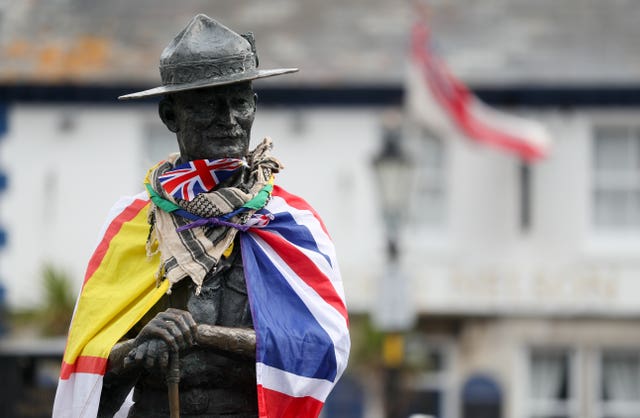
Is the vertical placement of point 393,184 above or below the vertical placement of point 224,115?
above

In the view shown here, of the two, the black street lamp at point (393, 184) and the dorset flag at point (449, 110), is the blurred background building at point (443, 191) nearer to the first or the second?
the dorset flag at point (449, 110)

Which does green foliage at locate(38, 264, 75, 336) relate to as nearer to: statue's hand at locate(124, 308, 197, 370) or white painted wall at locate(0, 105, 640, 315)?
white painted wall at locate(0, 105, 640, 315)

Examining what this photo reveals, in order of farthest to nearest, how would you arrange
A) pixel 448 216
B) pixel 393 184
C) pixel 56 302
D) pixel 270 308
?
pixel 448 216
pixel 56 302
pixel 393 184
pixel 270 308

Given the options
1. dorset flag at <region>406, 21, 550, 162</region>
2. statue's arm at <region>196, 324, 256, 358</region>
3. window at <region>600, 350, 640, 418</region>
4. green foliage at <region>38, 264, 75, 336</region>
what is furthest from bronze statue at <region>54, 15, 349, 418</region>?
window at <region>600, 350, 640, 418</region>

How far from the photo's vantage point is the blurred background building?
2128 centimetres

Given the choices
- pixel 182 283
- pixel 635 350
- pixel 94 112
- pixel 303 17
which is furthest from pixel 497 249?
pixel 182 283

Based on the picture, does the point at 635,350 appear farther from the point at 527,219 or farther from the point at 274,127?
the point at 274,127


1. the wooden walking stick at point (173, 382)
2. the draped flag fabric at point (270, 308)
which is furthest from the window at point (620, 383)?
the wooden walking stick at point (173, 382)

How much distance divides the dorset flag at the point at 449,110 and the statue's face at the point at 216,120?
14175mm

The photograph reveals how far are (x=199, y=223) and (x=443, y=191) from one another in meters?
16.6

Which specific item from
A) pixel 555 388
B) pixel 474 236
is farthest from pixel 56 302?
pixel 555 388

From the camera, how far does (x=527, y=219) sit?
21375 mm

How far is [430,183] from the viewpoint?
854 inches

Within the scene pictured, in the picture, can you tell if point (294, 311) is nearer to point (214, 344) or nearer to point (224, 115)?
point (214, 344)
